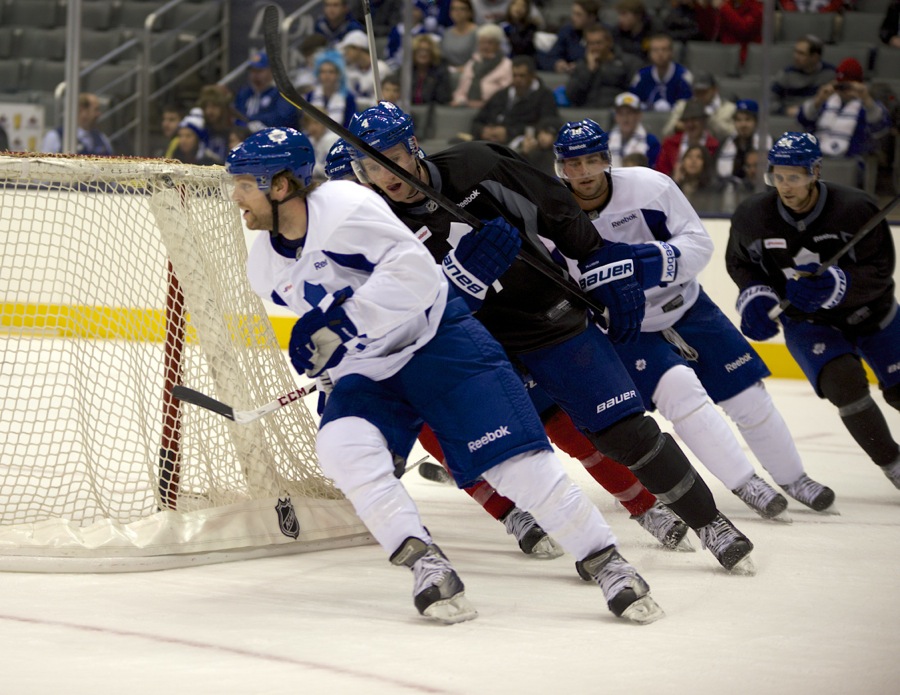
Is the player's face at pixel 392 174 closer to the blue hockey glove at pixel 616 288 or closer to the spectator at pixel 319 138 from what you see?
the blue hockey glove at pixel 616 288

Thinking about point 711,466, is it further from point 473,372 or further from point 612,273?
point 473,372

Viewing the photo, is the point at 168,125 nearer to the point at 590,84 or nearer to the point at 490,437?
the point at 590,84

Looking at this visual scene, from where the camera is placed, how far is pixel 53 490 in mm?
3881

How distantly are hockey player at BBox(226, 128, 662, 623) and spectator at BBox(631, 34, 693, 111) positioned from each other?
15.7 ft

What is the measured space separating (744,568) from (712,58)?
4561mm

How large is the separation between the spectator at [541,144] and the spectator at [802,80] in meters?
1.19

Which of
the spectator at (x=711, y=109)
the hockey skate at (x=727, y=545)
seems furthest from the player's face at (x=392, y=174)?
the spectator at (x=711, y=109)

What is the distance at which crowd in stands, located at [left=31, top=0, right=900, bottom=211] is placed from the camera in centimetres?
668

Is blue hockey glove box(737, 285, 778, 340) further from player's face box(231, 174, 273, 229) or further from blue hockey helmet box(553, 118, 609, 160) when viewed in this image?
player's face box(231, 174, 273, 229)

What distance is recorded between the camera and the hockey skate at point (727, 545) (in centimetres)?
307

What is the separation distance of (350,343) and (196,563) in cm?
85

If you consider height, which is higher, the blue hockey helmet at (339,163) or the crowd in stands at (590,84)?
the blue hockey helmet at (339,163)

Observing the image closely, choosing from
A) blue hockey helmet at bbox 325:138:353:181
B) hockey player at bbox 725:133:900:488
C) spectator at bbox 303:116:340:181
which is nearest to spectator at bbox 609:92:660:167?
spectator at bbox 303:116:340:181

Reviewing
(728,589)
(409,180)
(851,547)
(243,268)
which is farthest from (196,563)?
(851,547)
